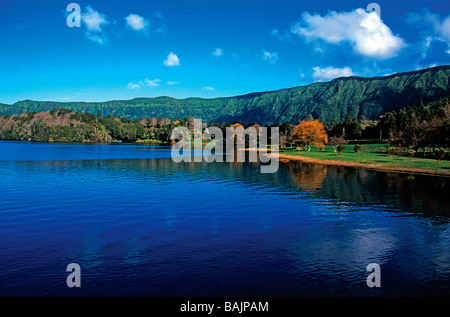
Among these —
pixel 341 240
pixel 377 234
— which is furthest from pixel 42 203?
pixel 377 234

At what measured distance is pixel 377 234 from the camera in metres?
27.7

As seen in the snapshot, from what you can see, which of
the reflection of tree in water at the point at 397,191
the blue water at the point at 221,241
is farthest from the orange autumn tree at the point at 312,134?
the blue water at the point at 221,241

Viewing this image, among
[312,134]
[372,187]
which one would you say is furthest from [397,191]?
[312,134]

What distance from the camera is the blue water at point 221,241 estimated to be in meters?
18.0

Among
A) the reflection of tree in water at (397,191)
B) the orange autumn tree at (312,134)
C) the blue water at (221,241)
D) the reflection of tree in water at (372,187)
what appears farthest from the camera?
the orange autumn tree at (312,134)

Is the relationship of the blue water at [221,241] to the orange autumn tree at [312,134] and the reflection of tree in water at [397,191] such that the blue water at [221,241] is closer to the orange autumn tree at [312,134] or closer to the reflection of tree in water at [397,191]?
the reflection of tree in water at [397,191]

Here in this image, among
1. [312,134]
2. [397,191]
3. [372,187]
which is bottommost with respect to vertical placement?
[397,191]

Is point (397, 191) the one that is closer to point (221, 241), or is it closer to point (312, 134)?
point (221, 241)

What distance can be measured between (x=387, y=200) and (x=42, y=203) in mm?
40026

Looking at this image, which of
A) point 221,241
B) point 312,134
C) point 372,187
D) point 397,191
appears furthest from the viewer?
point 312,134

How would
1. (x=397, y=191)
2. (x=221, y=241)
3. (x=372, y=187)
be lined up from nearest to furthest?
1. (x=221, y=241)
2. (x=397, y=191)
3. (x=372, y=187)

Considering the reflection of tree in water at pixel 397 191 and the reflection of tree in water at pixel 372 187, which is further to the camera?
the reflection of tree in water at pixel 372 187

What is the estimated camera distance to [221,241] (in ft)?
83.1
